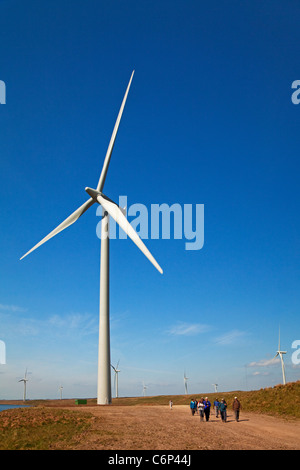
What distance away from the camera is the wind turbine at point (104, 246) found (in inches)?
2035

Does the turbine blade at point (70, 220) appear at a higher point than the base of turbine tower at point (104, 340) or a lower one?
higher

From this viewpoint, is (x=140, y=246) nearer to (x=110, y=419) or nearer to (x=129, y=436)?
(x=110, y=419)

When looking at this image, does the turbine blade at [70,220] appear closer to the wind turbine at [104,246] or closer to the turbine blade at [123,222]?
the wind turbine at [104,246]

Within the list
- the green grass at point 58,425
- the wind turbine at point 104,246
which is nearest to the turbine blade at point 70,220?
the wind turbine at point 104,246

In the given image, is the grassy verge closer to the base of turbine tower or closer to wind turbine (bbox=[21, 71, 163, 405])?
Answer: the base of turbine tower

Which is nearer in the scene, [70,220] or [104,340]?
[104,340]

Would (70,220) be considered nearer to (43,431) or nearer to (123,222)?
(123,222)

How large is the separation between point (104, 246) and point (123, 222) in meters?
6.47

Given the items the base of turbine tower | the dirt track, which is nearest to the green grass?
the dirt track

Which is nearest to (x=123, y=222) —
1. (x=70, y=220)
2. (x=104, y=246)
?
(x=104, y=246)

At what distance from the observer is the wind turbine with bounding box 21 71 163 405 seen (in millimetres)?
51688

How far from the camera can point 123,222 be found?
5322cm

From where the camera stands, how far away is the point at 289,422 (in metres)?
36.3
